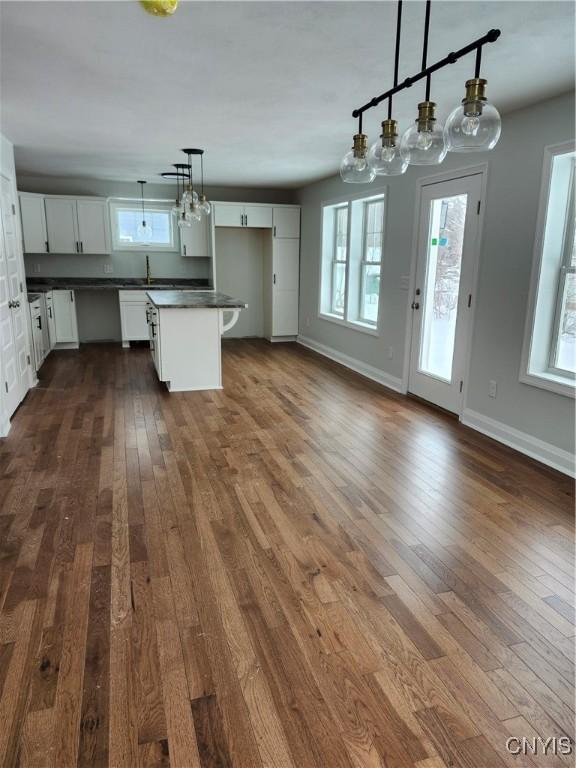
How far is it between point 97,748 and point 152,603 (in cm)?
61

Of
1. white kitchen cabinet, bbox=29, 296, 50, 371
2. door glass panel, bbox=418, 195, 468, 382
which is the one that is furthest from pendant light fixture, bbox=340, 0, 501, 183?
white kitchen cabinet, bbox=29, 296, 50, 371

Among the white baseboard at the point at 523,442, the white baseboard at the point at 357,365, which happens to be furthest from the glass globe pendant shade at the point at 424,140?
the white baseboard at the point at 357,365

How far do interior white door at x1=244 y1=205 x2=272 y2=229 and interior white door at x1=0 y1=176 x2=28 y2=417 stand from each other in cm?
356

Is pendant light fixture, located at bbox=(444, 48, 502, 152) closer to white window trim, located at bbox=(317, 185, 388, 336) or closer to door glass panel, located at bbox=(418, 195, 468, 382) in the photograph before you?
door glass panel, located at bbox=(418, 195, 468, 382)

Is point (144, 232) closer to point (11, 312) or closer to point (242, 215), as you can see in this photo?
point (242, 215)

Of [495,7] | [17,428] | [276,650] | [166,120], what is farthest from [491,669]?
[166,120]

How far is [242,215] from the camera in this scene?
754 centimetres

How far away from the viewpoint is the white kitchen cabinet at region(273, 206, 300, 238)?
766 centimetres

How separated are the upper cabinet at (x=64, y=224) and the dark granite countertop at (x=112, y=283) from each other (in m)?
0.47

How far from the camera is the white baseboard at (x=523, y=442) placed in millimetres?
3291

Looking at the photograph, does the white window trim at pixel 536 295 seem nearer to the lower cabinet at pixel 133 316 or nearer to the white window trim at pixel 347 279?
the white window trim at pixel 347 279

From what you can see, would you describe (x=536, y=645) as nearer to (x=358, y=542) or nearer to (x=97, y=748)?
(x=358, y=542)

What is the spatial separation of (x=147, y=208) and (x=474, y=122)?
6.95 metres

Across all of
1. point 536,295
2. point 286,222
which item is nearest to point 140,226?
point 286,222
